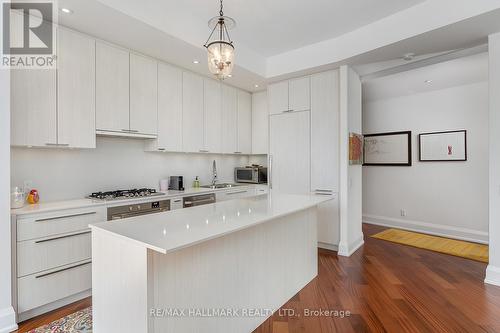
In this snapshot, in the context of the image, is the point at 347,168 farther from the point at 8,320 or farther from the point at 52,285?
the point at 8,320

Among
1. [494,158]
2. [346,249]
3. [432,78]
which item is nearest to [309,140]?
[346,249]

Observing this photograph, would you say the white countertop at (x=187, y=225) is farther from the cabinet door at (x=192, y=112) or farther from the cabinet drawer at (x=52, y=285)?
the cabinet door at (x=192, y=112)

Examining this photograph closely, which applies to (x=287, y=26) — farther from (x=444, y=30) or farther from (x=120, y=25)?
(x=120, y=25)

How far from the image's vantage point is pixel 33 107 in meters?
2.37

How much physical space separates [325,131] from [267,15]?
5.84 feet

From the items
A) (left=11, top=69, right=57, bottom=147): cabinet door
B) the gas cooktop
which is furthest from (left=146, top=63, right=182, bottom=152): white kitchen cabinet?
(left=11, top=69, right=57, bottom=147): cabinet door

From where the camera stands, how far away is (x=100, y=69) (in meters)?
2.83

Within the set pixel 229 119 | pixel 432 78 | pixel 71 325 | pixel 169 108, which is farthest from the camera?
pixel 229 119

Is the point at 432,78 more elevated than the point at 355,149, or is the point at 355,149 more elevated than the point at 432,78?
the point at 432,78

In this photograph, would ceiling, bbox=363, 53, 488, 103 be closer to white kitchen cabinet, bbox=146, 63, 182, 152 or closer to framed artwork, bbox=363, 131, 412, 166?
framed artwork, bbox=363, 131, 412, 166

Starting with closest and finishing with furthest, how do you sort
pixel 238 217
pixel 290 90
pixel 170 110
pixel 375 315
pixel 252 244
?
pixel 238 217, pixel 252 244, pixel 375 315, pixel 170 110, pixel 290 90

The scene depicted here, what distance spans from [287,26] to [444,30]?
1.67 metres

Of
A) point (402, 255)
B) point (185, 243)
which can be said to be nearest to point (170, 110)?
point (185, 243)

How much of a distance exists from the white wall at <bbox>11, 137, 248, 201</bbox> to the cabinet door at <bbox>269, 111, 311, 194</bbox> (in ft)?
4.59
